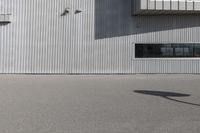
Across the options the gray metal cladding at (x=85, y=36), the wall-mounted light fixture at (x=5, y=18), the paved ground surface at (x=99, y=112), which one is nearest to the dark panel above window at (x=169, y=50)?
the gray metal cladding at (x=85, y=36)

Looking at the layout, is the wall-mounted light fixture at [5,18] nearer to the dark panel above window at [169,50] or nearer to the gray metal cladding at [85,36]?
the gray metal cladding at [85,36]

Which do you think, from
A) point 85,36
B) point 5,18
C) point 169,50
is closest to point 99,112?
point 85,36

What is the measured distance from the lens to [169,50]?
22312 millimetres

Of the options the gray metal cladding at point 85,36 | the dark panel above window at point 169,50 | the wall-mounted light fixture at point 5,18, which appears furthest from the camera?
the dark panel above window at point 169,50

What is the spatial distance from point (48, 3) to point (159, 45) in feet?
25.7

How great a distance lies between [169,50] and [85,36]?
5.67m

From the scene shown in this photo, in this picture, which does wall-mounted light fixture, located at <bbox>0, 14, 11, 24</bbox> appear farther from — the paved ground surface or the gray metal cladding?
the paved ground surface

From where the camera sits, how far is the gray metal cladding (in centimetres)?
2175

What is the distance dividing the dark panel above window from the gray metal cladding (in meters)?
0.34

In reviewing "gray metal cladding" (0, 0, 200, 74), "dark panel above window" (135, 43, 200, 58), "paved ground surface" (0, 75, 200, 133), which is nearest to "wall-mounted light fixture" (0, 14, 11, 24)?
"gray metal cladding" (0, 0, 200, 74)

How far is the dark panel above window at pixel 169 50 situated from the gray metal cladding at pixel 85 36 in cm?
34

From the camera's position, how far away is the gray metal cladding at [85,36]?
21.8 m

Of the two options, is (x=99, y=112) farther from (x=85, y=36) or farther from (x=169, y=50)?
(x=169, y=50)

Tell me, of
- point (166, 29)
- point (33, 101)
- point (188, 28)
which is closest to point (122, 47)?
point (166, 29)
